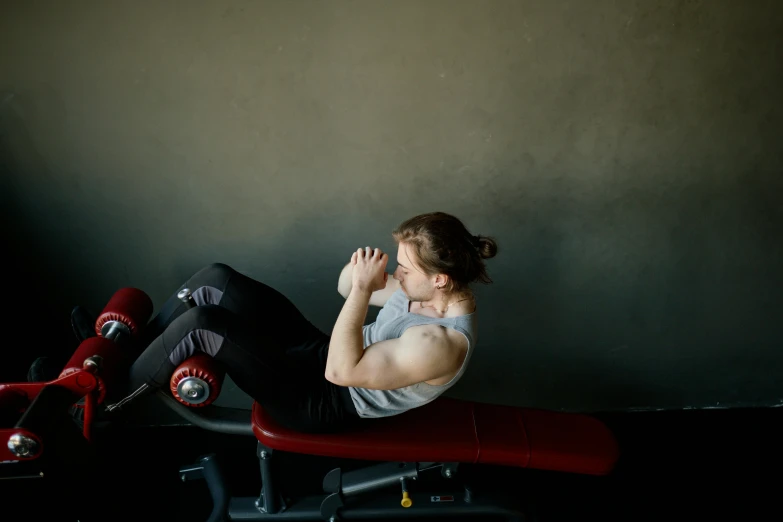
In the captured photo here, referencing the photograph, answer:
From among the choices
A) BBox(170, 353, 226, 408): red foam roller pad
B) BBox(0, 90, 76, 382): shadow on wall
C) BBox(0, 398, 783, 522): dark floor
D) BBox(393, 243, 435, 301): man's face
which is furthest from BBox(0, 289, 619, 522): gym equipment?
BBox(0, 90, 76, 382): shadow on wall

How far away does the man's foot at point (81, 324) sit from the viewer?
1.68 m

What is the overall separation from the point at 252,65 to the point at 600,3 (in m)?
1.04

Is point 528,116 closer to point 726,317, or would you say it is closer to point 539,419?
point 539,419

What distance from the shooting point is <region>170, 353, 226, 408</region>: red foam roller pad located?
143 centimetres

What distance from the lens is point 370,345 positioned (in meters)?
1.52

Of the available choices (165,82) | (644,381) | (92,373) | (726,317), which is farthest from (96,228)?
(726,317)

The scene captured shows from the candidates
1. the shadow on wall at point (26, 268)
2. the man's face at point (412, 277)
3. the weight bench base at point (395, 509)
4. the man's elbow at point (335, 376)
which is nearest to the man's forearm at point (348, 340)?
the man's elbow at point (335, 376)

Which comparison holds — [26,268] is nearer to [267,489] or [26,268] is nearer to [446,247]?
[267,489]

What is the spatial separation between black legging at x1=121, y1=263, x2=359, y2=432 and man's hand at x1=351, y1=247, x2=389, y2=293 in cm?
29

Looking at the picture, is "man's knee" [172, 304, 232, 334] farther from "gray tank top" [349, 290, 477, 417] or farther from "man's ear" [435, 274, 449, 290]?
"man's ear" [435, 274, 449, 290]

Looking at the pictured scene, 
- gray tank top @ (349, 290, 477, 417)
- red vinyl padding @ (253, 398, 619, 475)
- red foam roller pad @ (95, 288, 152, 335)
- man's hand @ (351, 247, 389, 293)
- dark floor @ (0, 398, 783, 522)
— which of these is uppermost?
man's hand @ (351, 247, 389, 293)

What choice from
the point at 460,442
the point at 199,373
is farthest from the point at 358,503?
the point at 199,373

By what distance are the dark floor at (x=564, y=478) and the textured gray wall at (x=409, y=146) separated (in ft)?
1.46

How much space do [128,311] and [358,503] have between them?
839 millimetres
